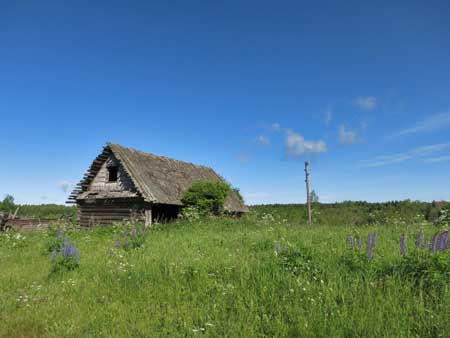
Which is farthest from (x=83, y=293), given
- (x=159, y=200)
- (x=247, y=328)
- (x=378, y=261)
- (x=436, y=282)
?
(x=159, y=200)

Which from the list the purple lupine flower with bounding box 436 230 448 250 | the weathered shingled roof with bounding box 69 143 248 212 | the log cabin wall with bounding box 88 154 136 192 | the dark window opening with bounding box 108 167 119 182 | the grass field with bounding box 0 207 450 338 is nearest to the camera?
the grass field with bounding box 0 207 450 338


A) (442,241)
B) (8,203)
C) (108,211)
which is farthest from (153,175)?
(8,203)

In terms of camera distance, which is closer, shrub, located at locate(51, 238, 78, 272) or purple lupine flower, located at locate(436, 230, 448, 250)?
purple lupine flower, located at locate(436, 230, 448, 250)

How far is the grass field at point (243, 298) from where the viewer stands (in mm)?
4027

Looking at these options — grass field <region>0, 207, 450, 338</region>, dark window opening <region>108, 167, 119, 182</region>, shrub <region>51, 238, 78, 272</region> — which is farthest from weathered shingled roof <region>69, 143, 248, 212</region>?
grass field <region>0, 207, 450, 338</region>

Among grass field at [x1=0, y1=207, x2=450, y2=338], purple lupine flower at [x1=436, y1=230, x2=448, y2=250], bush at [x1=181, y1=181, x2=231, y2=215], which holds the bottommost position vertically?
grass field at [x1=0, y1=207, x2=450, y2=338]

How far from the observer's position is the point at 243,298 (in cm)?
500

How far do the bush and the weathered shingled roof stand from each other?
1.10 m

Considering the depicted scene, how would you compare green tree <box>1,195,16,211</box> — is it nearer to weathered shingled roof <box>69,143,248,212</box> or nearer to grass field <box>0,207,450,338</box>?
weathered shingled roof <box>69,143,248,212</box>

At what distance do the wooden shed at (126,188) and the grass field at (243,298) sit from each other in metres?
13.9

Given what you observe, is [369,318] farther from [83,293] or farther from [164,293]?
[83,293]

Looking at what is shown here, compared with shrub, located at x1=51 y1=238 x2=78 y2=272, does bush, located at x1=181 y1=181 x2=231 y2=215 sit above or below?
above

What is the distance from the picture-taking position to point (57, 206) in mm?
68188

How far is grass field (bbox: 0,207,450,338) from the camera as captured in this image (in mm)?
4027
